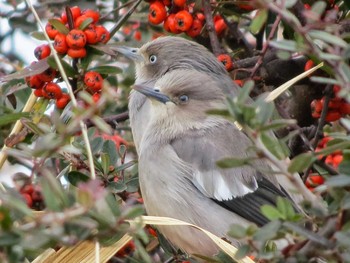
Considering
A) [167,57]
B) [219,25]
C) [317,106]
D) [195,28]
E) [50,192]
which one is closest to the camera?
[50,192]

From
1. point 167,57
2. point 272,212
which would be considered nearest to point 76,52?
point 167,57

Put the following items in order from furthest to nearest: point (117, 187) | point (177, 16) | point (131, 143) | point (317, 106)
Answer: point (131, 143) < point (177, 16) < point (317, 106) < point (117, 187)

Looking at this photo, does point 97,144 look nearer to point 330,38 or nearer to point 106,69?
point 106,69

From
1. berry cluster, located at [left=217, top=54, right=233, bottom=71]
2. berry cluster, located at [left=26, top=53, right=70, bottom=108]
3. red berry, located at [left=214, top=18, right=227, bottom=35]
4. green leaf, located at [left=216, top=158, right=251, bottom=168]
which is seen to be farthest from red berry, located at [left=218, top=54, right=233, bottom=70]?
green leaf, located at [left=216, top=158, right=251, bottom=168]

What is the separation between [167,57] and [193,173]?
1049 mm

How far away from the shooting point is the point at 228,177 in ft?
11.7

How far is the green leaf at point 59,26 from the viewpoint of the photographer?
3.50m

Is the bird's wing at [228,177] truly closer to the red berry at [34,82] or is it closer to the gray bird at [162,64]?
the gray bird at [162,64]

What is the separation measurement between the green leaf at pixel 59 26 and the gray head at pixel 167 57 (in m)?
0.75

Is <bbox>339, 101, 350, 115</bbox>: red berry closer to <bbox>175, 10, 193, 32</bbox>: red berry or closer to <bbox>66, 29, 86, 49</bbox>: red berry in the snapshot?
<bbox>175, 10, 193, 32</bbox>: red berry

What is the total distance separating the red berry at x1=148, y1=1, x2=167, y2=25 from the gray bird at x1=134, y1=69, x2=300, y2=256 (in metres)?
0.30

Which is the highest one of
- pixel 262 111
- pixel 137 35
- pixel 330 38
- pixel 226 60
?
pixel 330 38

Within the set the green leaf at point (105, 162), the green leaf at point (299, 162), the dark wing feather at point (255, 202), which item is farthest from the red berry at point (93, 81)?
the green leaf at point (299, 162)

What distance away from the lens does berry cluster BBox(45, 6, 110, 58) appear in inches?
136
